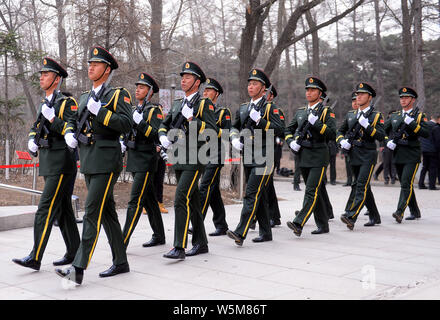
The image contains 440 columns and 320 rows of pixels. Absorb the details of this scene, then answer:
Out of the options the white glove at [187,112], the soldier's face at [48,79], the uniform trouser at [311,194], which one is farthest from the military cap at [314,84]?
the soldier's face at [48,79]

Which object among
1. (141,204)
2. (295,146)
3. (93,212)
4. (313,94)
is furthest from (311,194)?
(93,212)

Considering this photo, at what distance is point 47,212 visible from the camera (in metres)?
6.49

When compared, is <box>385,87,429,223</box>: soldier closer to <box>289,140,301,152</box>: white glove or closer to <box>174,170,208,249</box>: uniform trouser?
<box>289,140,301,152</box>: white glove

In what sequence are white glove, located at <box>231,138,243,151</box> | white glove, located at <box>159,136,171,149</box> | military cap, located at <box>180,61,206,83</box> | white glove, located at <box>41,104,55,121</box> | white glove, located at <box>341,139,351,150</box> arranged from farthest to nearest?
white glove, located at <box>341,139,351,150</box>
white glove, located at <box>231,138,243,151</box>
military cap, located at <box>180,61,206,83</box>
white glove, located at <box>159,136,171,149</box>
white glove, located at <box>41,104,55,121</box>

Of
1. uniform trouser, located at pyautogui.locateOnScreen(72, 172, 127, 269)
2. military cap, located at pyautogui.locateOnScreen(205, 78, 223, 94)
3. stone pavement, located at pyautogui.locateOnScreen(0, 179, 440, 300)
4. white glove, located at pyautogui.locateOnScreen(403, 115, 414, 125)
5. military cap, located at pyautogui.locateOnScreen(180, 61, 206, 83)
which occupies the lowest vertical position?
stone pavement, located at pyautogui.locateOnScreen(0, 179, 440, 300)

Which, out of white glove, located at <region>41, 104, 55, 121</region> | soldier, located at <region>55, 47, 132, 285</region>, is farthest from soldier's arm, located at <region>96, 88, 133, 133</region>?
white glove, located at <region>41, 104, 55, 121</region>

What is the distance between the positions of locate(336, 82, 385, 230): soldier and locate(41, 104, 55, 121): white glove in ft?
16.2

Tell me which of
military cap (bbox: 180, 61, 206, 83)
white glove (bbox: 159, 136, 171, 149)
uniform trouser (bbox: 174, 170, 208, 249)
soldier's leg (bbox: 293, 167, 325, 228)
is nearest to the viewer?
uniform trouser (bbox: 174, 170, 208, 249)

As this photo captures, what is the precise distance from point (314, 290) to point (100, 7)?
9621mm

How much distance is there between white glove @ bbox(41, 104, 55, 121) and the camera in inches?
261

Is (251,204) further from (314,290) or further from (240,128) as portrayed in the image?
(314,290)

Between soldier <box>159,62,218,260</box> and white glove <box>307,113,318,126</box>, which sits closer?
soldier <box>159,62,218,260</box>

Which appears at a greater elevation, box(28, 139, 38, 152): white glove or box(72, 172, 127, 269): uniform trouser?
box(28, 139, 38, 152): white glove
